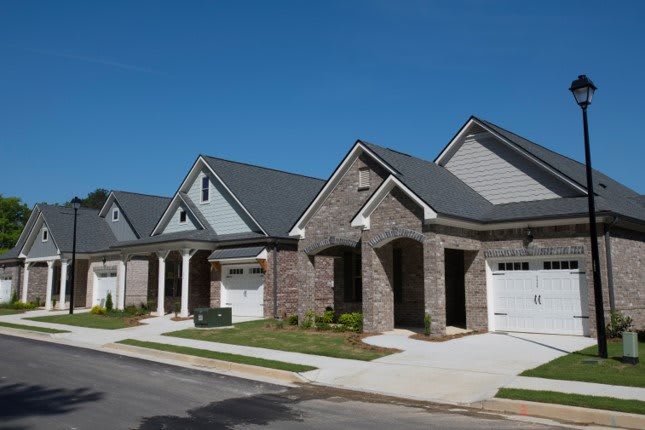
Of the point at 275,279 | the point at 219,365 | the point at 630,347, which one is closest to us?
the point at 630,347

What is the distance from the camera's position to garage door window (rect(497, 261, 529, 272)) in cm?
1905

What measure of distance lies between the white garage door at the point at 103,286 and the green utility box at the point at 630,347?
2859 centimetres

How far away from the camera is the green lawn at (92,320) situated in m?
25.6

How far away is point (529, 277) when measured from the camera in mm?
18953

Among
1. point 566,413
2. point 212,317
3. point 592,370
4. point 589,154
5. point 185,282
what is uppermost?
point 589,154

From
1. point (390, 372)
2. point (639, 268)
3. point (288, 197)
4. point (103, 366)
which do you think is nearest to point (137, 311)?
point (288, 197)

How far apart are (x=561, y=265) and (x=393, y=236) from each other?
5425 millimetres

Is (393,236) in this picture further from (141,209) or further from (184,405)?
(141,209)

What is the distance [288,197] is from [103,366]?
56.0 ft

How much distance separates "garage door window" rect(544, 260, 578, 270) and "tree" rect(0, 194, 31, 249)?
63.2 metres

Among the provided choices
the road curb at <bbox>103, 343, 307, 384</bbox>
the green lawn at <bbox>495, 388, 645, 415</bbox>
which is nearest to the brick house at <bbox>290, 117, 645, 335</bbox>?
the road curb at <bbox>103, 343, 307, 384</bbox>

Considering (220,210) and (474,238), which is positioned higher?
(220,210)

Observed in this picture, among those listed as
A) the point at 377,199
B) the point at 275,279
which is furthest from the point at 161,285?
the point at 377,199

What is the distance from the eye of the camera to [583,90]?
13.7m
